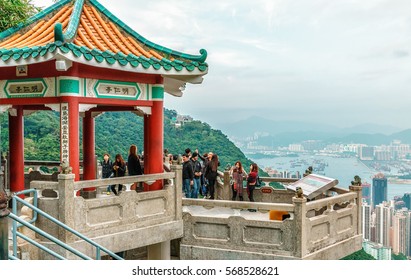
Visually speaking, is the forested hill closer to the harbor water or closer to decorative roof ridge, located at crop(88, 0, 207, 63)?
the harbor water

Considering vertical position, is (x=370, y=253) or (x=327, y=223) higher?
(x=327, y=223)

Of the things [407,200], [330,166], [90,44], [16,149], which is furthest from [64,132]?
[407,200]

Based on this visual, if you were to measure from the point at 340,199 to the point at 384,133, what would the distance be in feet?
333

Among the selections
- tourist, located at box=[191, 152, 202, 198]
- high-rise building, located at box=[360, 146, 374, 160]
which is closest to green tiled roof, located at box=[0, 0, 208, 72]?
tourist, located at box=[191, 152, 202, 198]

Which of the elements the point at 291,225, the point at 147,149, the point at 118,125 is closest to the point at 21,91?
the point at 147,149

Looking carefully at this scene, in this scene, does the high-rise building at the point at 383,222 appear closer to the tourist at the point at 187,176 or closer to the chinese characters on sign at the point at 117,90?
the tourist at the point at 187,176

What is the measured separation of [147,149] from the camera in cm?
1267

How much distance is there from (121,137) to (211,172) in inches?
1098

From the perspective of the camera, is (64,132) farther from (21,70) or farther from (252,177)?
(252,177)

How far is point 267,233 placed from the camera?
36.4 ft

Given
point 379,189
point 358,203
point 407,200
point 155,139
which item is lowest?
point 407,200

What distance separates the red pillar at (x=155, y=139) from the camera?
12.2 m

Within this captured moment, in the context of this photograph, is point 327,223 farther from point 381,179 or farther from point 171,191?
point 381,179

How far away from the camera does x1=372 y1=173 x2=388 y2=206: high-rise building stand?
44000 mm
